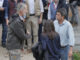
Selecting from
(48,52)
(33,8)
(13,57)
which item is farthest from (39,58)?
(33,8)

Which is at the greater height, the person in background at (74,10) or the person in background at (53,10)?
the person in background at (53,10)

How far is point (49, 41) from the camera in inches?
256

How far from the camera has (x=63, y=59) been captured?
24.2 feet

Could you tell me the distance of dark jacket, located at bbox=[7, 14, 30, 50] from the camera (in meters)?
6.75

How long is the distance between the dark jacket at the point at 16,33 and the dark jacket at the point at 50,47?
1.66 feet

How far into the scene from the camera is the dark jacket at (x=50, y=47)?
6480 millimetres

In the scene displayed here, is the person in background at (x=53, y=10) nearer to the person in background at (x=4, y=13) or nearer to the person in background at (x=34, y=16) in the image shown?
the person in background at (x=34, y=16)

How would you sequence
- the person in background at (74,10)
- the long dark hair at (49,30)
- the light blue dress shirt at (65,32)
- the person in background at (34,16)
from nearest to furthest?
1. the long dark hair at (49,30)
2. the light blue dress shirt at (65,32)
3. the person in background at (34,16)
4. the person in background at (74,10)

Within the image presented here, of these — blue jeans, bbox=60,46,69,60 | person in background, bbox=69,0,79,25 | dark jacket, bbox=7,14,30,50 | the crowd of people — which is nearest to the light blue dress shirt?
the crowd of people

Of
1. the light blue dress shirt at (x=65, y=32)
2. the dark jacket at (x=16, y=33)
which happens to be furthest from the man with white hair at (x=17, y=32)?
the light blue dress shirt at (x=65, y=32)

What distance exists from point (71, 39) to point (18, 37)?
3.71 feet

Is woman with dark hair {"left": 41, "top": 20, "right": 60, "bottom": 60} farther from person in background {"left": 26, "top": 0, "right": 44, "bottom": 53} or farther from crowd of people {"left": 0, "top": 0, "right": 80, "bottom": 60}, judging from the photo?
person in background {"left": 26, "top": 0, "right": 44, "bottom": 53}

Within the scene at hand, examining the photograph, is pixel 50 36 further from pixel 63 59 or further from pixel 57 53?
pixel 63 59

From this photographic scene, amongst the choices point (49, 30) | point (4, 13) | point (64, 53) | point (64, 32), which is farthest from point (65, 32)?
point (4, 13)
